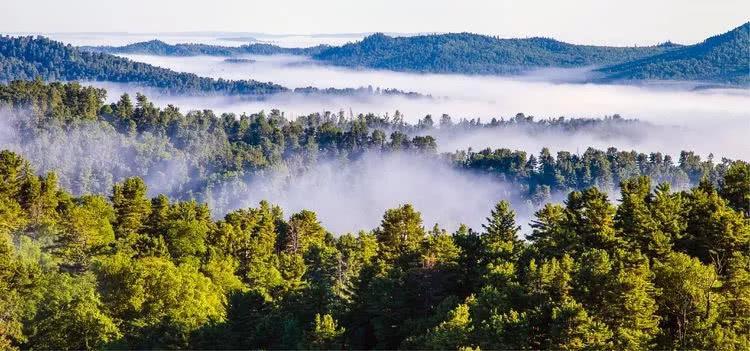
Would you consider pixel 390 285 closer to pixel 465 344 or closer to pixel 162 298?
pixel 465 344

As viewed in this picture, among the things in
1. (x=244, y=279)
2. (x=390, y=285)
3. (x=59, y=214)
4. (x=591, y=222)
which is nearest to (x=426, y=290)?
(x=390, y=285)

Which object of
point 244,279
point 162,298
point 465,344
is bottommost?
point 244,279

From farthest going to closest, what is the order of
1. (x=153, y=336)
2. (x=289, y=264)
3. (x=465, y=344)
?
(x=289, y=264) → (x=153, y=336) → (x=465, y=344)

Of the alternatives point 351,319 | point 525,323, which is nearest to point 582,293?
point 525,323

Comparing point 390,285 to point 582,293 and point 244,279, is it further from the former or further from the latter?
point 244,279

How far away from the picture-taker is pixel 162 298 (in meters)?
72.1

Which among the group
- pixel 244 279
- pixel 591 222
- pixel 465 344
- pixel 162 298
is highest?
pixel 591 222

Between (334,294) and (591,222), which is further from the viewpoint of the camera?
(334,294)

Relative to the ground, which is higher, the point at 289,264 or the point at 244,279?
the point at 289,264

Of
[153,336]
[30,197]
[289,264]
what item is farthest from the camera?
[30,197]

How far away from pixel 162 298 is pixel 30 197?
Result: 111 ft

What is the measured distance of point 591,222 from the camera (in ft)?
218

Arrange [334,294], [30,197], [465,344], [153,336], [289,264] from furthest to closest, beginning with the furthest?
[30,197] < [289,264] < [334,294] < [153,336] < [465,344]

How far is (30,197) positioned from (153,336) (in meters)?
39.9
